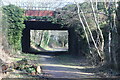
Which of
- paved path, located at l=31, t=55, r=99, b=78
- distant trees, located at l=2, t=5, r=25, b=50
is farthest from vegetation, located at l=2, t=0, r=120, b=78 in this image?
paved path, located at l=31, t=55, r=99, b=78

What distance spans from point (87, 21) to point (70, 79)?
299 inches

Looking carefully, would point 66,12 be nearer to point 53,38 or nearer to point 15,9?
point 15,9

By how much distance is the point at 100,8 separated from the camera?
1873 centimetres

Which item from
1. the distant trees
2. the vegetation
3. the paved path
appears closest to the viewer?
the paved path

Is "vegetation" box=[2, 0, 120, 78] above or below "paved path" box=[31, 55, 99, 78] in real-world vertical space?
above

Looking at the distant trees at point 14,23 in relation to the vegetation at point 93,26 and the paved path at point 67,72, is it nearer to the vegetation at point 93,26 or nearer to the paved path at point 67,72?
the vegetation at point 93,26

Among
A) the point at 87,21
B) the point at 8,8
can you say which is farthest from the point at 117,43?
the point at 8,8

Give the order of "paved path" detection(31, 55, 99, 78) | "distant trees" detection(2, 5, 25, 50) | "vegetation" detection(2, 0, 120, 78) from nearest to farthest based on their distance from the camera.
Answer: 1. "paved path" detection(31, 55, 99, 78)
2. "vegetation" detection(2, 0, 120, 78)
3. "distant trees" detection(2, 5, 25, 50)

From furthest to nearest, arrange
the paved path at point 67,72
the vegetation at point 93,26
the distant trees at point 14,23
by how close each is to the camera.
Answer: the distant trees at point 14,23, the vegetation at point 93,26, the paved path at point 67,72

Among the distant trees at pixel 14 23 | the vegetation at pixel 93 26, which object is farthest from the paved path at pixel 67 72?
the distant trees at pixel 14 23

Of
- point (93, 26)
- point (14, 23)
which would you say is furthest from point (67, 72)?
point (14, 23)

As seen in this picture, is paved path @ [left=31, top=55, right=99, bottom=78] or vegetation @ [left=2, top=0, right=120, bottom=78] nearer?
paved path @ [left=31, top=55, right=99, bottom=78]

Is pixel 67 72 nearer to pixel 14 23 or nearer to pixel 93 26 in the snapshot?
pixel 93 26

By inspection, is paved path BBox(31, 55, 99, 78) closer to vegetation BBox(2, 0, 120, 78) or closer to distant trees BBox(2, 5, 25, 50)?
vegetation BBox(2, 0, 120, 78)
